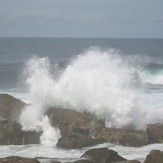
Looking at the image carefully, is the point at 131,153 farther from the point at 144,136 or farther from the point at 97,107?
the point at 97,107

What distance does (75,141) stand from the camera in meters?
13.1

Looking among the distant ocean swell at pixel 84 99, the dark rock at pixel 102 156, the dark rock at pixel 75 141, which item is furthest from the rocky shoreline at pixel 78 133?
the dark rock at pixel 102 156

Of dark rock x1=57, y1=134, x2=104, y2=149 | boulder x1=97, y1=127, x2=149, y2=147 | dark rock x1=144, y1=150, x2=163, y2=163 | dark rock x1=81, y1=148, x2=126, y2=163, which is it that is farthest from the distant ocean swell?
dark rock x1=144, y1=150, x2=163, y2=163

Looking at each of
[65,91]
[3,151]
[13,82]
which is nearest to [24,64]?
[13,82]

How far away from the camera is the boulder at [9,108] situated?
1506cm

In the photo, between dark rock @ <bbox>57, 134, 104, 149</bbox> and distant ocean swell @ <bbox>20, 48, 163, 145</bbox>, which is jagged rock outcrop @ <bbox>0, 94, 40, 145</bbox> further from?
dark rock @ <bbox>57, 134, 104, 149</bbox>

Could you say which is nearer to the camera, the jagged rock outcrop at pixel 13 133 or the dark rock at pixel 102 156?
the dark rock at pixel 102 156

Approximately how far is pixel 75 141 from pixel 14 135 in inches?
87.9

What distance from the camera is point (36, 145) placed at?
45.8ft

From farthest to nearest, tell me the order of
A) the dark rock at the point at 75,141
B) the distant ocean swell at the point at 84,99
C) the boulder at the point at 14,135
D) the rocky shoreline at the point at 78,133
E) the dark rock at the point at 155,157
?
the distant ocean swell at the point at 84,99, the boulder at the point at 14,135, the rocky shoreline at the point at 78,133, the dark rock at the point at 75,141, the dark rock at the point at 155,157

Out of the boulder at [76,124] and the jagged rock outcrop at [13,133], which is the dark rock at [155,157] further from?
the jagged rock outcrop at [13,133]

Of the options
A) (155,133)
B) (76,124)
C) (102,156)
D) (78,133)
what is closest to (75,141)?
(78,133)

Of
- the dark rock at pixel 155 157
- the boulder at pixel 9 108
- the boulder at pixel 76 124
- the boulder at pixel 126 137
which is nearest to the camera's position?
the dark rock at pixel 155 157

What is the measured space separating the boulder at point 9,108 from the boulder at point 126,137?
3513 mm
